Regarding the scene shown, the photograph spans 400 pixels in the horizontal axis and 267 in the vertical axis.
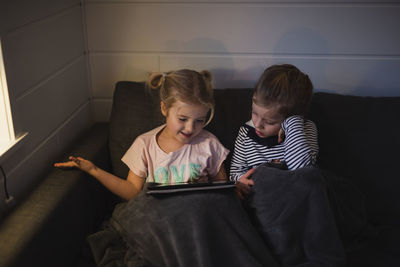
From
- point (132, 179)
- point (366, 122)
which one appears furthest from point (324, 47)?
point (132, 179)

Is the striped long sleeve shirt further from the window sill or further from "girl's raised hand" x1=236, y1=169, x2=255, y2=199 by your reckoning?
the window sill

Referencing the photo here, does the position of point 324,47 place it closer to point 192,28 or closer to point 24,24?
point 192,28

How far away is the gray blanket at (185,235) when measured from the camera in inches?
52.8

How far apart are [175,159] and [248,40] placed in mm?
790

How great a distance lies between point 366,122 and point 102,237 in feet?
4.16

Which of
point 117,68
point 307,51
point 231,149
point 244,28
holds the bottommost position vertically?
point 231,149

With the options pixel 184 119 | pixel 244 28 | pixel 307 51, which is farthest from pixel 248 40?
pixel 184 119

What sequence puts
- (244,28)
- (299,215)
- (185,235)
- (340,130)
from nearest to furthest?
(185,235) → (299,215) → (340,130) → (244,28)

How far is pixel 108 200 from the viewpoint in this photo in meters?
1.85

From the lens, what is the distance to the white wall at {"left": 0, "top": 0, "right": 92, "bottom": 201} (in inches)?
56.2

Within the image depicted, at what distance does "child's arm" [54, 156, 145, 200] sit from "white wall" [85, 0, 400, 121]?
2.15ft

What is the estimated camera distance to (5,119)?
1415mm

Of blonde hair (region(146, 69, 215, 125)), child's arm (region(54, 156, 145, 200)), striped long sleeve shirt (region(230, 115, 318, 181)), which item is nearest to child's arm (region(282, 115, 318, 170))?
striped long sleeve shirt (region(230, 115, 318, 181))

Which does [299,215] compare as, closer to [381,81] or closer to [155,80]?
[155,80]
